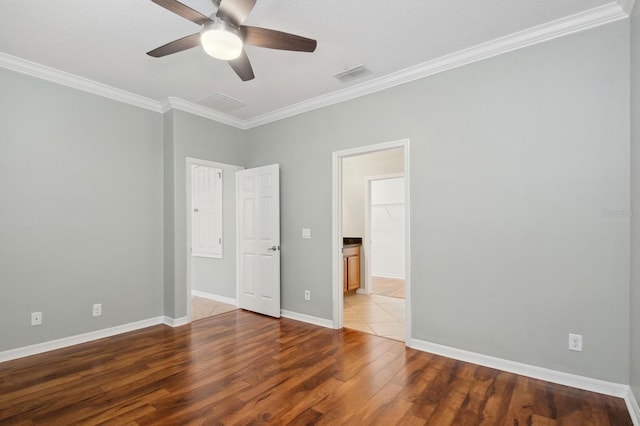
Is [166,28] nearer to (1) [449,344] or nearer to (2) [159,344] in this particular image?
(2) [159,344]

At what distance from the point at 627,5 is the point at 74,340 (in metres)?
5.73

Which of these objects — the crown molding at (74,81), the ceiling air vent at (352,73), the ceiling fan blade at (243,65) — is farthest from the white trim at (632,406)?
the crown molding at (74,81)

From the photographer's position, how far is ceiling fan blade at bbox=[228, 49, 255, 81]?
2393 mm

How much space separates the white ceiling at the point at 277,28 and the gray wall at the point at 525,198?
36 cm

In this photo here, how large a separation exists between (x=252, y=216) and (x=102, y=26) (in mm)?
2726

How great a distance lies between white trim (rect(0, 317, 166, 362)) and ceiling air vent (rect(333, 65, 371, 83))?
373cm

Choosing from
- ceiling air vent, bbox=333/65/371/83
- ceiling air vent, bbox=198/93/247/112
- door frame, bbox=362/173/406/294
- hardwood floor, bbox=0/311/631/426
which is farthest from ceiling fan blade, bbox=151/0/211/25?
door frame, bbox=362/173/406/294

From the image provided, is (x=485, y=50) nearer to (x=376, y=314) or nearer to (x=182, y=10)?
(x=182, y=10)

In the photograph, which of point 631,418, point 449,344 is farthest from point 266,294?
point 631,418

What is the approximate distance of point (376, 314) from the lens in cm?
459

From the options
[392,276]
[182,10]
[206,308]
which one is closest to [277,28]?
[182,10]

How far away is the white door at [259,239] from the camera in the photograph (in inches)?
174

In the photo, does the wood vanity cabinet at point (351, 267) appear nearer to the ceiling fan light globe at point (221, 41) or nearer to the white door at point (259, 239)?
the white door at point (259, 239)

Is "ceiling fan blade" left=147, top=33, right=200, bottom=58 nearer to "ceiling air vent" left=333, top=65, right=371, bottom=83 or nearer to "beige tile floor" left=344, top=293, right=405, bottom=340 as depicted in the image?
"ceiling air vent" left=333, top=65, right=371, bottom=83
